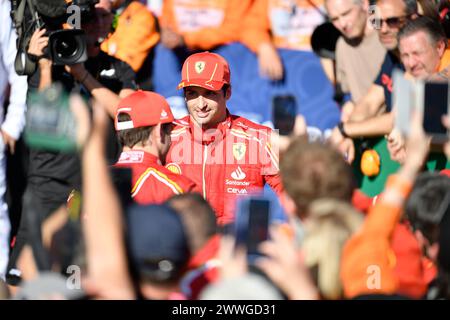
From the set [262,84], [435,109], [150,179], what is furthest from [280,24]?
[435,109]

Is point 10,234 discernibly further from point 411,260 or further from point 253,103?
point 411,260

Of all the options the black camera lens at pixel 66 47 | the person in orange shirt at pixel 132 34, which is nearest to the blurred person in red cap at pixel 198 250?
the black camera lens at pixel 66 47

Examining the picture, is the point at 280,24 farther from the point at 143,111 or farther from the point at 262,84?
the point at 143,111

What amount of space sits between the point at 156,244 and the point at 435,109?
1.04m

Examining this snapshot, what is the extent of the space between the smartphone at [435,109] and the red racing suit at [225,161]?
6.06 feet

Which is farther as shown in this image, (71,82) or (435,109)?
(71,82)

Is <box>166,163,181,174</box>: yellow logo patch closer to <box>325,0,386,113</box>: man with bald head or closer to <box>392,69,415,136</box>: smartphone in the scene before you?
<box>325,0,386,113</box>: man with bald head

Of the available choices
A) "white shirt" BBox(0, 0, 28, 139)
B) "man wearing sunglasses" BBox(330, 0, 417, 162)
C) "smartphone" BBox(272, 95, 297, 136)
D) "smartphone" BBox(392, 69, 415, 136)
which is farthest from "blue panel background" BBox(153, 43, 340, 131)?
"smartphone" BBox(392, 69, 415, 136)

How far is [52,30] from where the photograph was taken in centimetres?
544

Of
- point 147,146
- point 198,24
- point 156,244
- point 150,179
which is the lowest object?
point 150,179

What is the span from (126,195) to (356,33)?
272cm

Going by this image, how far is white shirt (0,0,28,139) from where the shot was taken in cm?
567

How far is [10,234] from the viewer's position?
5703 millimetres
